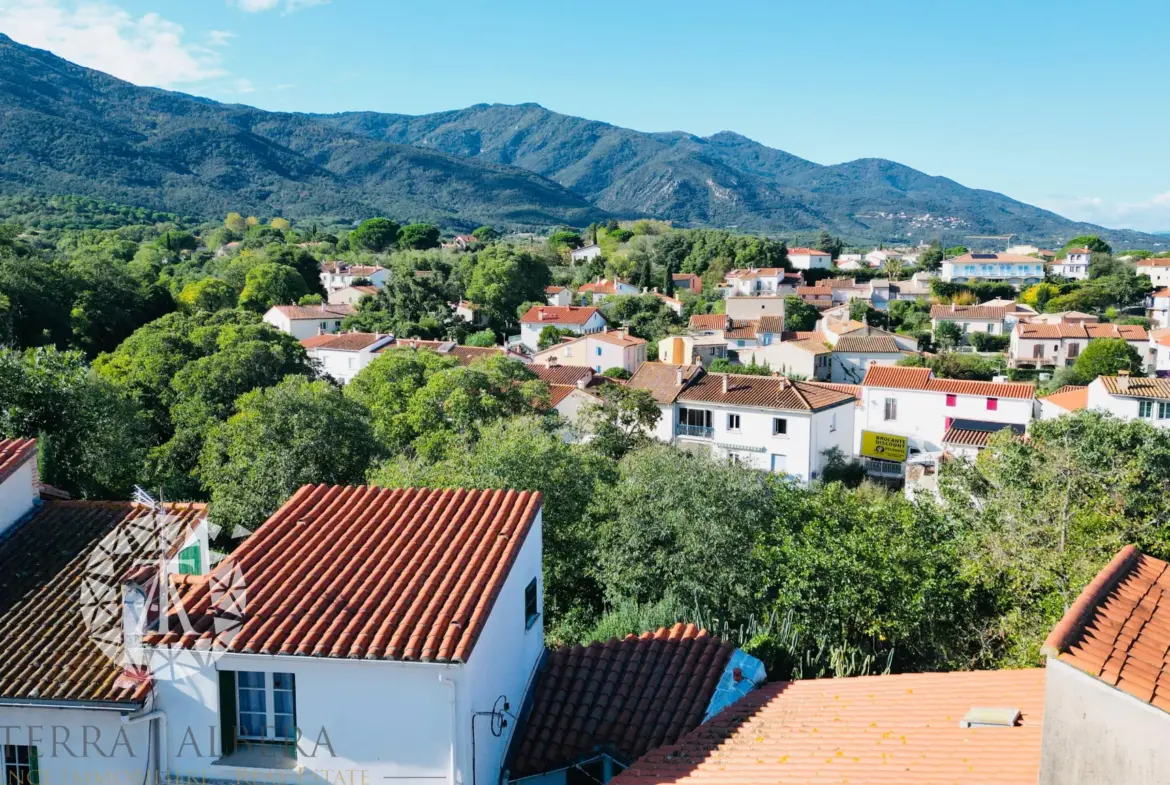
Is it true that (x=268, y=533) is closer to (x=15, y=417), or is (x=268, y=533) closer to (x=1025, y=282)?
(x=15, y=417)

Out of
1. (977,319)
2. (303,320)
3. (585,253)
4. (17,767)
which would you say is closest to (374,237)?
(585,253)

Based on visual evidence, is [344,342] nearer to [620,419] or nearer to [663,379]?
[663,379]

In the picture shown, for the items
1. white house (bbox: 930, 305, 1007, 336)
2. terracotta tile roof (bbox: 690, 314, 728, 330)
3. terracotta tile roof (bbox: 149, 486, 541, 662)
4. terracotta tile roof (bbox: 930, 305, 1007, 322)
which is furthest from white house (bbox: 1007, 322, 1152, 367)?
terracotta tile roof (bbox: 149, 486, 541, 662)

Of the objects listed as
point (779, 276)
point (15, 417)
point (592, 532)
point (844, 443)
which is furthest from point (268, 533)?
point (779, 276)

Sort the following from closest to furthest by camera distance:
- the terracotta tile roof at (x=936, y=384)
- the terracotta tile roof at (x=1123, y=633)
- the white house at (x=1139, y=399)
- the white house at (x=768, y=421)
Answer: the terracotta tile roof at (x=1123, y=633) → the white house at (x=768, y=421) → the white house at (x=1139, y=399) → the terracotta tile roof at (x=936, y=384)

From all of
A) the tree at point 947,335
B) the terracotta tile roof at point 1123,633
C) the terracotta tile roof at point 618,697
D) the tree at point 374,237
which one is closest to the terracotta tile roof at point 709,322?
the tree at point 947,335

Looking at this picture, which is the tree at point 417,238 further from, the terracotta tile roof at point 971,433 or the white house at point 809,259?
the terracotta tile roof at point 971,433

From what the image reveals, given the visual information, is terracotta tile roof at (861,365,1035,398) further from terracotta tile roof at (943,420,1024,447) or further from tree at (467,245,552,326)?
tree at (467,245,552,326)
